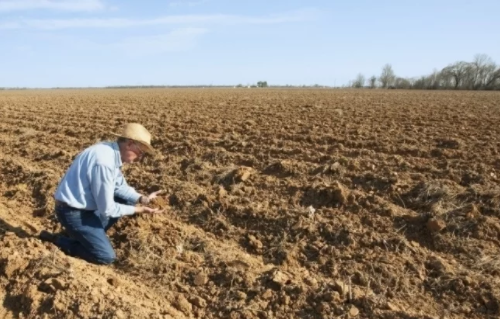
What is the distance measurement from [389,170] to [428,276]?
247cm

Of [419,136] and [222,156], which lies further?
[419,136]

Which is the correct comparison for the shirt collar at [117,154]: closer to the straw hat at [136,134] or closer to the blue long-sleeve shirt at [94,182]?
the blue long-sleeve shirt at [94,182]

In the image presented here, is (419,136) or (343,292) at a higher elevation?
(419,136)

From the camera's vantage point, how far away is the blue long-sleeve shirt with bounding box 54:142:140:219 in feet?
13.0

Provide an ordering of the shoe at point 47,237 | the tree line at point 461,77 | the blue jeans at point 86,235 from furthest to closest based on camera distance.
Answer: the tree line at point 461,77 < the shoe at point 47,237 < the blue jeans at point 86,235

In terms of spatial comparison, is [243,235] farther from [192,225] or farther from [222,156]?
[222,156]

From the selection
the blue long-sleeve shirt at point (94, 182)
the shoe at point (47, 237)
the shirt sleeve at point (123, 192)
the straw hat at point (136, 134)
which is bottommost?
the shoe at point (47, 237)

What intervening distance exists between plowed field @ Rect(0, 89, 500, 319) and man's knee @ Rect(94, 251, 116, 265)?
9 centimetres

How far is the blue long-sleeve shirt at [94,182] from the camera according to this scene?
396cm

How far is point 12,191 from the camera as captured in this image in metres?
6.29

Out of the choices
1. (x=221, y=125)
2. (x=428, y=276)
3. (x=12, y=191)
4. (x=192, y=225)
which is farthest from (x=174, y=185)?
(x=221, y=125)

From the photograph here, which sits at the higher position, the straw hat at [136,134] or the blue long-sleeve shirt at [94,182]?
the straw hat at [136,134]

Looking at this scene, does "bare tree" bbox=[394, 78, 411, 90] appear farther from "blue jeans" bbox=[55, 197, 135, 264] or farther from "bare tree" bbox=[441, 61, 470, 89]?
"blue jeans" bbox=[55, 197, 135, 264]

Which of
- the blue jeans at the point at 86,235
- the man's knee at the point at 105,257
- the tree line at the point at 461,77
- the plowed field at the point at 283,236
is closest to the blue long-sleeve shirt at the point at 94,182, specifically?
the blue jeans at the point at 86,235
